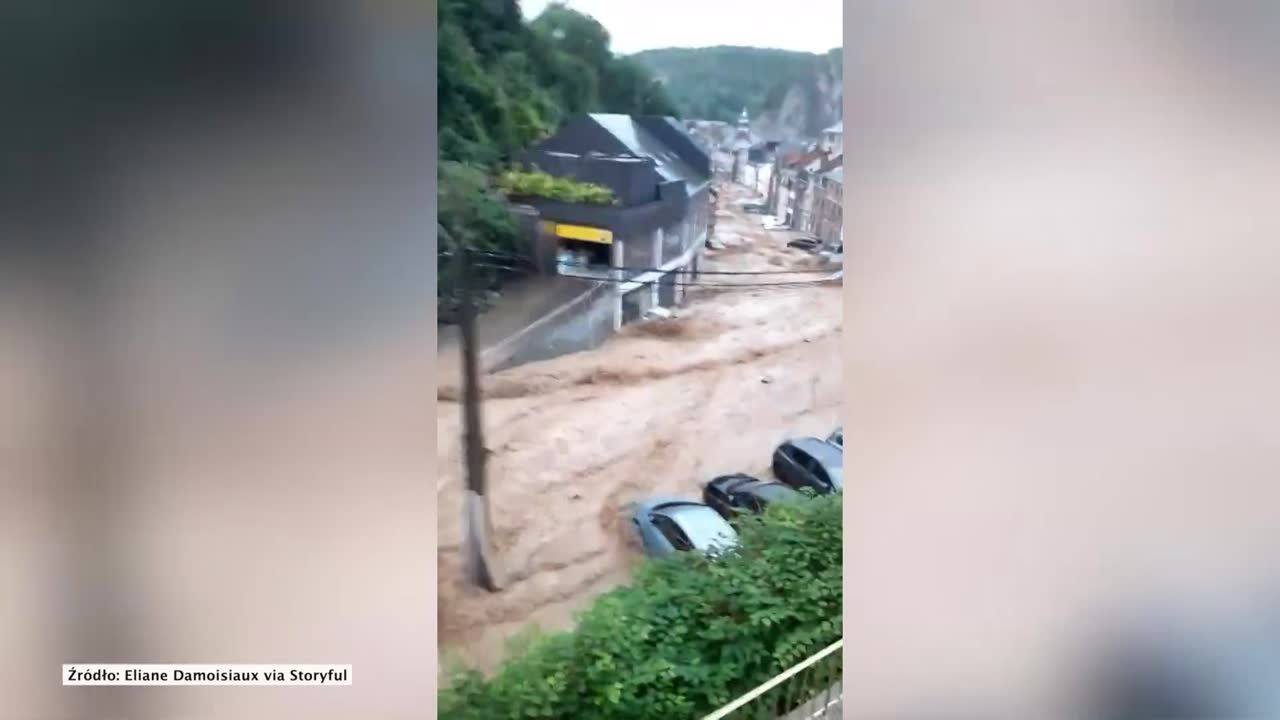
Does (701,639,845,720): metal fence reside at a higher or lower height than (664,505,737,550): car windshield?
lower

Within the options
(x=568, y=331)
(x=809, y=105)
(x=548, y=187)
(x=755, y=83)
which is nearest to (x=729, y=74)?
(x=755, y=83)

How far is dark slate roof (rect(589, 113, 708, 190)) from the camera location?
5.25 feet

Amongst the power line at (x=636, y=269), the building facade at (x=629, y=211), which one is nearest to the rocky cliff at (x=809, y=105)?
the building facade at (x=629, y=211)

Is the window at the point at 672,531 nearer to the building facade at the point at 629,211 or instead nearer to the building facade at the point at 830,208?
the building facade at the point at 629,211

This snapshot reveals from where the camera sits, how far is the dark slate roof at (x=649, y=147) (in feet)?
5.25

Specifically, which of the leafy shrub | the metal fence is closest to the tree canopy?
the leafy shrub

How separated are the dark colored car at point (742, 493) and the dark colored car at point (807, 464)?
3 centimetres

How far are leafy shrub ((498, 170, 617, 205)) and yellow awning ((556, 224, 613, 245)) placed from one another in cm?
5

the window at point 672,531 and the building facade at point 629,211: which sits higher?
the building facade at point 629,211

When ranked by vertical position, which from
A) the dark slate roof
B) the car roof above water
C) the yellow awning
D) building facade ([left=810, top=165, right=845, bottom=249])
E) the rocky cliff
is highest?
the rocky cliff

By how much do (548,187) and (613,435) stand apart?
1.71 ft

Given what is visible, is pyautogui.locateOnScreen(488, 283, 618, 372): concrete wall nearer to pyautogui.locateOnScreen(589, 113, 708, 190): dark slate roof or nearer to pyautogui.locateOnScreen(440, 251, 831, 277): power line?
pyautogui.locateOnScreen(440, 251, 831, 277): power line

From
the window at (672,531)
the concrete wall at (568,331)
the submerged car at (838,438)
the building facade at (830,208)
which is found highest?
the building facade at (830,208)

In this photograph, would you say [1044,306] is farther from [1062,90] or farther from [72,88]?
[72,88]
